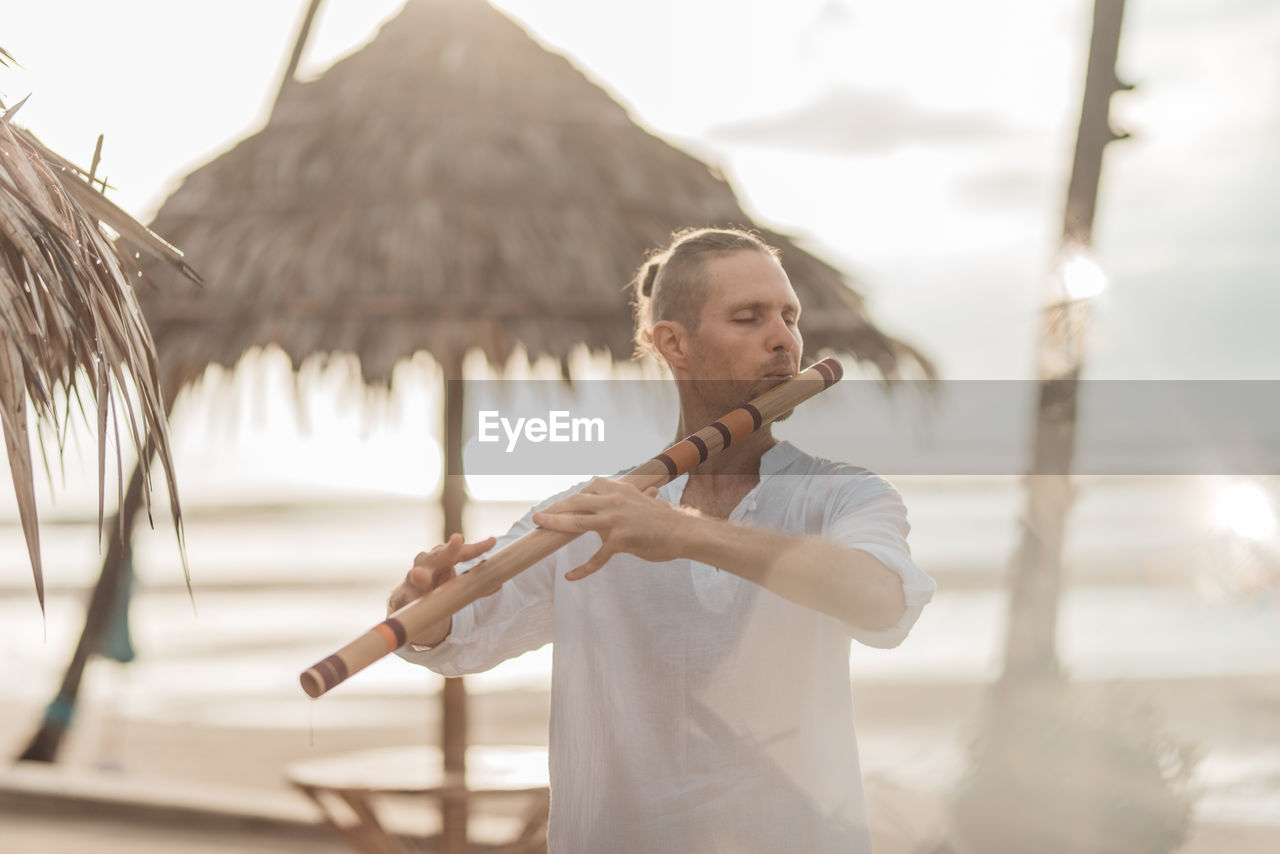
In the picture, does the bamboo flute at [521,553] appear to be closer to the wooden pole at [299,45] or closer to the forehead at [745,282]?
the forehead at [745,282]

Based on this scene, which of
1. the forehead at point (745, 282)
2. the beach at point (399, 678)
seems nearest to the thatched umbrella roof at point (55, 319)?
the beach at point (399, 678)

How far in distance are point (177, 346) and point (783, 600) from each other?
308cm

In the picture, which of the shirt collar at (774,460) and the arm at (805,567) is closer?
the arm at (805,567)

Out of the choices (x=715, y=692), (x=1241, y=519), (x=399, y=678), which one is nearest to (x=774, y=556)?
(x=715, y=692)

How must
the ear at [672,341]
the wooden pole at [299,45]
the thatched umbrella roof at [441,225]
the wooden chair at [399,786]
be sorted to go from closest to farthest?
the ear at [672,341]
the wooden chair at [399,786]
the thatched umbrella roof at [441,225]
the wooden pole at [299,45]

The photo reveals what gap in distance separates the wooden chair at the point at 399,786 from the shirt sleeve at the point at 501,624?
49.7 inches

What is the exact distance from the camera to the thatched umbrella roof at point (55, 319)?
186cm

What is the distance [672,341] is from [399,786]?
166 cm

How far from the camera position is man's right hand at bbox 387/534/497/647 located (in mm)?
1619

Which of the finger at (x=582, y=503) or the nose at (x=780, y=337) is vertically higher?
the nose at (x=780, y=337)

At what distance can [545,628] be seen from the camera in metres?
1.87

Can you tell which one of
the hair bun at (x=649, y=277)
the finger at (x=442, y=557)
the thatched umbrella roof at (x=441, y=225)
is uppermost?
the thatched umbrella roof at (x=441, y=225)

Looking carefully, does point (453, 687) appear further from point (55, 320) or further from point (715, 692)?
point (715, 692)

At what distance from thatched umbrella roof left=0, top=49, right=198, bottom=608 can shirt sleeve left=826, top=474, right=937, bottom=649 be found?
1069mm
